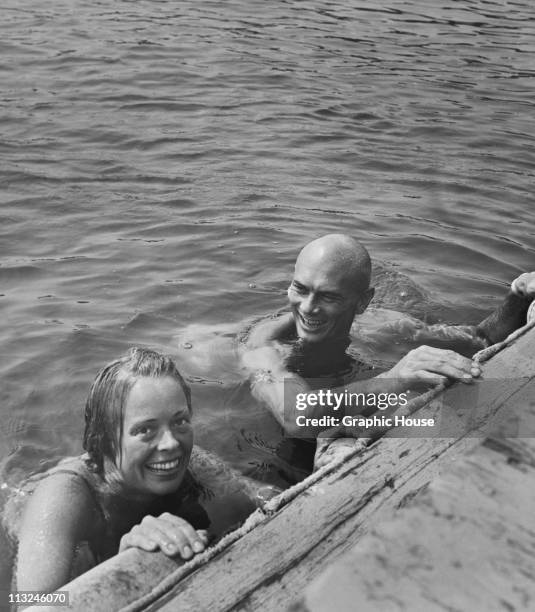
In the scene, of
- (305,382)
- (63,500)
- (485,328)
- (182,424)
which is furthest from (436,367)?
(485,328)

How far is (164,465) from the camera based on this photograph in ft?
11.5

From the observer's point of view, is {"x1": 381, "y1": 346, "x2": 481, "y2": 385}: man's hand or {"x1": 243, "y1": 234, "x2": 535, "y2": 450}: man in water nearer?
{"x1": 381, "y1": 346, "x2": 481, "y2": 385}: man's hand

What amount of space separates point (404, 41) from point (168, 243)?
7.73 metres

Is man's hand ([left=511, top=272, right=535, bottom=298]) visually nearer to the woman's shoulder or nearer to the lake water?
the lake water

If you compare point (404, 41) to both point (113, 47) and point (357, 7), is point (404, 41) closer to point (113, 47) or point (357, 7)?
point (357, 7)

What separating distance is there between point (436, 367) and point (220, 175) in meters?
5.30

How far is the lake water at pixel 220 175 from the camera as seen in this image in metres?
5.78

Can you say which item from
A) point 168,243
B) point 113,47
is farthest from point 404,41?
point 168,243

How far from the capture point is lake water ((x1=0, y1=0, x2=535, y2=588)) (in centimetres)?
578

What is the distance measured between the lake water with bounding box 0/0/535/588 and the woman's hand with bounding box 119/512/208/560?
1.77 m

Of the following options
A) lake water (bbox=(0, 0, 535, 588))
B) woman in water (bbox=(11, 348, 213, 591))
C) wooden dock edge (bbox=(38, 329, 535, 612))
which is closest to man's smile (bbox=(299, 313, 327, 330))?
lake water (bbox=(0, 0, 535, 588))

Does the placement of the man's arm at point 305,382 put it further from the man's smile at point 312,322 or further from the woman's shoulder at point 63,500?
the woman's shoulder at point 63,500

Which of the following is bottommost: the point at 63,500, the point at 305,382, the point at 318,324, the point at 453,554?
the point at 305,382

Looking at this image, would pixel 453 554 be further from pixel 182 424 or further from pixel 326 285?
pixel 326 285
